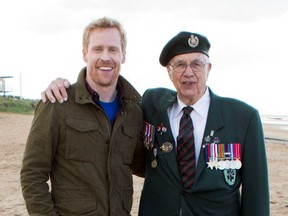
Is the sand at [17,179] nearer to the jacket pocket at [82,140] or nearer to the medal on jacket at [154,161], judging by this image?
the medal on jacket at [154,161]

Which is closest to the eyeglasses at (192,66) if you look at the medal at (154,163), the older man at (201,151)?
the older man at (201,151)

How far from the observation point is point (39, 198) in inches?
98.3

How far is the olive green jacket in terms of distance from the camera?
8.32 ft

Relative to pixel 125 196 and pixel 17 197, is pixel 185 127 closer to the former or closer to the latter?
pixel 125 196

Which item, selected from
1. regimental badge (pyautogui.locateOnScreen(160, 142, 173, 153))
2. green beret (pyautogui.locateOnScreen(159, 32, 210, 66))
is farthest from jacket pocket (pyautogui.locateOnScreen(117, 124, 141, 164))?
green beret (pyautogui.locateOnScreen(159, 32, 210, 66))

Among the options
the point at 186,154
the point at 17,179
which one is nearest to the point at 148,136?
the point at 186,154

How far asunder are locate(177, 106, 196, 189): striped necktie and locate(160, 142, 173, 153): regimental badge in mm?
57

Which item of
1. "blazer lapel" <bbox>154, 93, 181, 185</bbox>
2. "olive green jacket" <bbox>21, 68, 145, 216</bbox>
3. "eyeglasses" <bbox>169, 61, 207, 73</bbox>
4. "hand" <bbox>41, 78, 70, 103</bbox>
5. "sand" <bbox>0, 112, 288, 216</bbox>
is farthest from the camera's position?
"sand" <bbox>0, 112, 288, 216</bbox>

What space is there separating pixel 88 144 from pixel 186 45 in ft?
3.27

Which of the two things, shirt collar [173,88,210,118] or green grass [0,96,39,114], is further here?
green grass [0,96,39,114]

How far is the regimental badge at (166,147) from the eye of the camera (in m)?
2.80

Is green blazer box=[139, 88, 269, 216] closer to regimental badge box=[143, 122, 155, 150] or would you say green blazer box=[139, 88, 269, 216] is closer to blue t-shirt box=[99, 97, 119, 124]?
regimental badge box=[143, 122, 155, 150]

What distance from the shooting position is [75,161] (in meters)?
2.64

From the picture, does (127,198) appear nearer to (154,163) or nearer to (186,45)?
(154,163)
